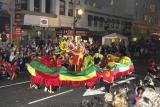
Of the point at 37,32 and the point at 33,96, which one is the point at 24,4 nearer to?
the point at 37,32

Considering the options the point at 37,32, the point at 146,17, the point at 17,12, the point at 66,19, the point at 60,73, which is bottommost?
the point at 60,73

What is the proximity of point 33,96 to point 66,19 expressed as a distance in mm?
27989

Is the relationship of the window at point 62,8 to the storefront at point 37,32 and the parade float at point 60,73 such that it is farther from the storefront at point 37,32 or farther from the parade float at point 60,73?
the parade float at point 60,73

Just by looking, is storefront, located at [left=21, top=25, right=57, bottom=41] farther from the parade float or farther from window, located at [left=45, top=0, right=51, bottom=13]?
the parade float

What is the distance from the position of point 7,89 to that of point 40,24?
1954cm

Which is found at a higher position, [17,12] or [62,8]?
[62,8]

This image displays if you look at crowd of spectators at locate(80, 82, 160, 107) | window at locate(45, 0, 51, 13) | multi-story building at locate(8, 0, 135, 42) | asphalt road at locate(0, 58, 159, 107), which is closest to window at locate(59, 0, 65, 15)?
multi-story building at locate(8, 0, 135, 42)

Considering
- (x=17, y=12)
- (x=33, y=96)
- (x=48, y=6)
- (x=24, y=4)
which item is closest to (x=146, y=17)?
(x=48, y=6)

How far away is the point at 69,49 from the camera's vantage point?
24406mm

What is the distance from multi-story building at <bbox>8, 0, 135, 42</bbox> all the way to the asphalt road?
1465cm

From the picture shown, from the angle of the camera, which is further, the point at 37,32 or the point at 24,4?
the point at 37,32

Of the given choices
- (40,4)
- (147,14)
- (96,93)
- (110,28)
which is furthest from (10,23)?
(147,14)

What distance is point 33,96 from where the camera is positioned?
17703mm

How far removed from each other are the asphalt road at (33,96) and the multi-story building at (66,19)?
577 inches
